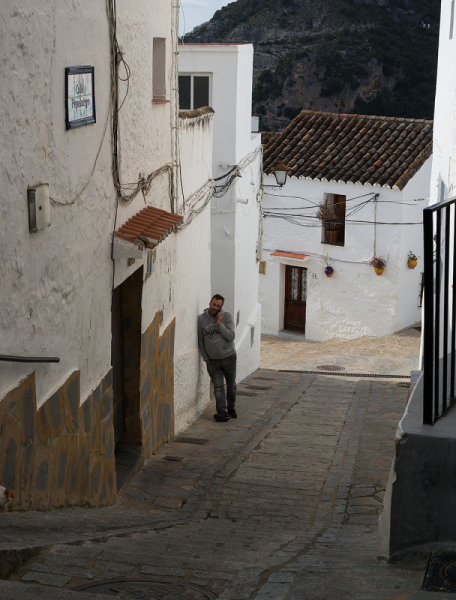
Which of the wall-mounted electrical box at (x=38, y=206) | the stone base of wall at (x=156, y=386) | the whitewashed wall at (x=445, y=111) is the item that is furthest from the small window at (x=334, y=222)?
the wall-mounted electrical box at (x=38, y=206)

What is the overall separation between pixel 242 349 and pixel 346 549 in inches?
425

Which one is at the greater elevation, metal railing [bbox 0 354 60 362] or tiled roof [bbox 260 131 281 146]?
tiled roof [bbox 260 131 281 146]

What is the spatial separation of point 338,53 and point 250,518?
38220 millimetres

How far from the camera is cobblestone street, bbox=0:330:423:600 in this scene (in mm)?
3602

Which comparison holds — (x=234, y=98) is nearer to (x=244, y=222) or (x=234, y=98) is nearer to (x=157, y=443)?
(x=244, y=222)

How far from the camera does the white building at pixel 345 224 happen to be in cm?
2055

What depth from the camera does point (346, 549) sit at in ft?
14.2

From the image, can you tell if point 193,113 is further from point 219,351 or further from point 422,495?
point 422,495

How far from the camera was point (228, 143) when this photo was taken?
44.3 feet

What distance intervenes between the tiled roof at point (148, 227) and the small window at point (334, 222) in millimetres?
14857

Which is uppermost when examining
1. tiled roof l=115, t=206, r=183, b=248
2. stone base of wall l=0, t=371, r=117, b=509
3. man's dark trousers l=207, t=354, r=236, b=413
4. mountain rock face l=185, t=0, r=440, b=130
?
mountain rock face l=185, t=0, r=440, b=130

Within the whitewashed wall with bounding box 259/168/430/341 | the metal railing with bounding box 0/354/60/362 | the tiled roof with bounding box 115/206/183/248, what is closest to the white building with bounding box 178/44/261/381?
the tiled roof with bounding box 115/206/183/248

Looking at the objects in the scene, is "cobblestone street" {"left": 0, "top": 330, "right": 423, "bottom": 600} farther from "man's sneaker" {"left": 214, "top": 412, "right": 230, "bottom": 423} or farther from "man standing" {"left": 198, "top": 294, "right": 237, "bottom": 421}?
"man standing" {"left": 198, "top": 294, "right": 237, "bottom": 421}

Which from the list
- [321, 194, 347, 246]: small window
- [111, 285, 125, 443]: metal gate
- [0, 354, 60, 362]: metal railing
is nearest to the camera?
[0, 354, 60, 362]: metal railing
